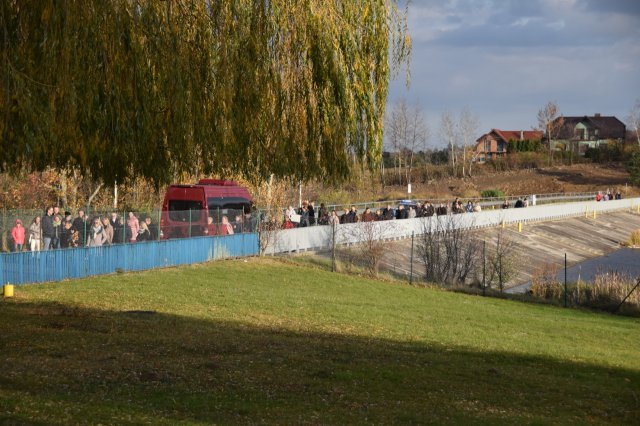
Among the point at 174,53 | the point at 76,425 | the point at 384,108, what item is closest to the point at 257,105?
the point at 174,53

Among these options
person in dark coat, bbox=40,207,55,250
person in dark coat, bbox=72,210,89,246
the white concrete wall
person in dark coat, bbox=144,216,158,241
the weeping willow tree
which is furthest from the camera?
the white concrete wall

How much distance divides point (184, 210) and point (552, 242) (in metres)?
33.9

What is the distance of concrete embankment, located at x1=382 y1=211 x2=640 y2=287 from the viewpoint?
1598 inches

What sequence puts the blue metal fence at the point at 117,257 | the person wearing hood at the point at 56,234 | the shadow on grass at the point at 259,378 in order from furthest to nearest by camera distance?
1. the person wearing hood at the point at 56,234
2. the blue metal fence at the point at 117,257
3. the shadow on grass at the point at 259,378

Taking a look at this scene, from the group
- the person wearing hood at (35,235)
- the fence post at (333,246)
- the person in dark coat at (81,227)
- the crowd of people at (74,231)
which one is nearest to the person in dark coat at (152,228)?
the crowd of people at (74,231)

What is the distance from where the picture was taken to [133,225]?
2881 cm

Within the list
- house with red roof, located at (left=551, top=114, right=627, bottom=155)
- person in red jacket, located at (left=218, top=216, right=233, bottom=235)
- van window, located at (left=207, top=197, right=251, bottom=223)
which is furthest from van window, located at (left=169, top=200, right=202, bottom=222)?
house with red roof, located at (left=551, top=114, right=627, bottom=155)

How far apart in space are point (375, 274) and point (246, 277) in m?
A: 7.31

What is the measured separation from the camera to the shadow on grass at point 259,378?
10102 mm

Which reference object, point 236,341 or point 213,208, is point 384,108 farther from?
point 213,208

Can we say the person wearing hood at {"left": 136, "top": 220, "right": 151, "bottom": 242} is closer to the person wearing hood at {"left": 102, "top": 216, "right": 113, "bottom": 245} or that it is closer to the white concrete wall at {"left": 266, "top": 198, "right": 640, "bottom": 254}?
the person wearing hood at {"left": 102, "top": 216, "right": 113, "bottom": 245}

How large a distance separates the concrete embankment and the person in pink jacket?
1241 cm

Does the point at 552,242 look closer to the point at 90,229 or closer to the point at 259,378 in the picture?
the point at 90,229

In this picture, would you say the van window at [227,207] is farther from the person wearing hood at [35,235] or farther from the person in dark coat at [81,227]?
the person wearing hood at [35,235]
